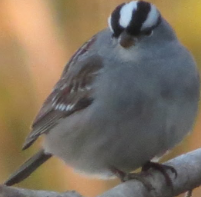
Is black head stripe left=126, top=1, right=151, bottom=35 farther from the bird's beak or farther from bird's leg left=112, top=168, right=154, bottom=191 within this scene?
bird's leg left=112, top=168, right=154, bottom=191

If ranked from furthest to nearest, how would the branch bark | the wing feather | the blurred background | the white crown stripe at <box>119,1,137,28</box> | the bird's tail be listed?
the blurred background
the bird's tail
the wing feather
the white crown stripe at <box>119,1,137,28</box>
the branch bark

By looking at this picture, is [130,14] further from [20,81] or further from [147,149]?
[20,81]

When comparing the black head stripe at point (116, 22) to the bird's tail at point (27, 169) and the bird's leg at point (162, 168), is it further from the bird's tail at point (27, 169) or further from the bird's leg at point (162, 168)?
the bird's tail at point (27, 169)

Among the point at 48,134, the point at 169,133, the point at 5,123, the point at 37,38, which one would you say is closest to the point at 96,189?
the point at 5,123

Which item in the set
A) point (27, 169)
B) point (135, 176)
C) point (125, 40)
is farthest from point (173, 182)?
point (27, 169)

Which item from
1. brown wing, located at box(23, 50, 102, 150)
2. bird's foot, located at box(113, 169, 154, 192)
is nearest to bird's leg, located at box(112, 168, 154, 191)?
bird's foot, located at box(113, 169, 154, 192)

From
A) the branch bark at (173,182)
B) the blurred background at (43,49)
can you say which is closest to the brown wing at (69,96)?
the branch bark at (173,182)
